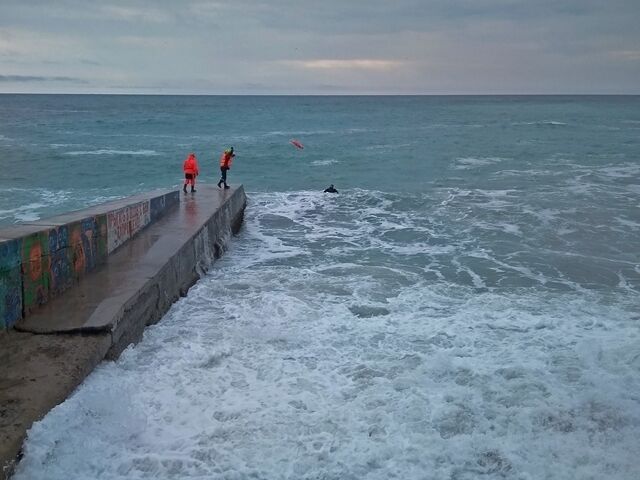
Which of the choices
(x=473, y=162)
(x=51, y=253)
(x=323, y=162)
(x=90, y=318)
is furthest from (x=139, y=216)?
(x=473, y=162)

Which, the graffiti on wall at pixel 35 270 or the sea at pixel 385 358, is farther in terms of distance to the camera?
the graffiti on wall at pixel 35 270

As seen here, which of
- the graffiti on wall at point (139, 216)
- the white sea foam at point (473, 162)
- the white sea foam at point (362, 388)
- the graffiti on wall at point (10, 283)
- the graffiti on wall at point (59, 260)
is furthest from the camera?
the white sea foam at point (473, 162)

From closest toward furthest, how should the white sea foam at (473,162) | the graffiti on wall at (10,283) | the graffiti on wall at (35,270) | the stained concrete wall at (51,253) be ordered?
the graffiti on wall at (10,283), the stained concrete wall at (51,253), the graffiti on wall at (35,270), the white sea foam at (473,162)

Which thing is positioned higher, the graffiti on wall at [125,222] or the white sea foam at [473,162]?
the white sea foam at [473,162]

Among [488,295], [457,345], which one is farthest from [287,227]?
[457,345]

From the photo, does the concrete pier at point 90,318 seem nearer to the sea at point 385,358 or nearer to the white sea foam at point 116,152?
the sea at point 385,358

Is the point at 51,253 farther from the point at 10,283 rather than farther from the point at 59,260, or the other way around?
the point at 10,283

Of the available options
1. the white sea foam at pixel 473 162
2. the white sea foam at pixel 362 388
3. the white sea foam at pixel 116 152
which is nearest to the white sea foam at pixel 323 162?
the white sea foam at pixel 473 162

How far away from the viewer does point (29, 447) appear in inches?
218

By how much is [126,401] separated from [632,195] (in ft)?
66.7

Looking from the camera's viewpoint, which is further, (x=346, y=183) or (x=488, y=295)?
(x=346, y=183)

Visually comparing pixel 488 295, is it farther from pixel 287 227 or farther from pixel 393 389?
pixel 287 227

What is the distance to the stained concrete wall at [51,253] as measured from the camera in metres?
7.23

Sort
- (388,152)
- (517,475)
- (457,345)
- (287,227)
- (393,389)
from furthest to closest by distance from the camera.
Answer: (388,152)
(287,227)
(457,345)
(393,389)
(517,475)
